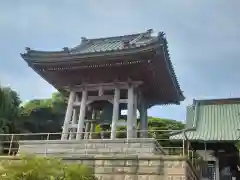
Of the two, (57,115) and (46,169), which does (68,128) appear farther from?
(57,115)

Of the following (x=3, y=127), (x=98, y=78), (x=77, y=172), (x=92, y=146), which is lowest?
(x=77, y=172)

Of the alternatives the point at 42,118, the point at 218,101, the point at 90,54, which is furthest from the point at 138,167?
the point at 42,118

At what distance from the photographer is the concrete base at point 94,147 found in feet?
42.4

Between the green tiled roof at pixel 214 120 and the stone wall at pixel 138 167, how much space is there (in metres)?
7.19

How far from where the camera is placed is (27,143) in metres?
14.5

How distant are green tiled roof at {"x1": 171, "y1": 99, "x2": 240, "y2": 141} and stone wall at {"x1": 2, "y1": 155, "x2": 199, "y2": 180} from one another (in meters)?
7.19

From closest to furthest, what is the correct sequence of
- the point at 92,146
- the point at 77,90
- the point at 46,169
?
the point at 46,169, the point at 92,146, the point at 77,90

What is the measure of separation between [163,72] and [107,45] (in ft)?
14.0

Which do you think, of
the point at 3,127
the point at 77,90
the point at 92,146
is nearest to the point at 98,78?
the point at 77,90

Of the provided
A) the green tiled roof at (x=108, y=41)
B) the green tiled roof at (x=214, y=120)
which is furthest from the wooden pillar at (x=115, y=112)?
the green tiled roof at (x=214, y=120)

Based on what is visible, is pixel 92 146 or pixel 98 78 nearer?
pixel 92 146

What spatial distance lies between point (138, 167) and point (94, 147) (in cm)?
239

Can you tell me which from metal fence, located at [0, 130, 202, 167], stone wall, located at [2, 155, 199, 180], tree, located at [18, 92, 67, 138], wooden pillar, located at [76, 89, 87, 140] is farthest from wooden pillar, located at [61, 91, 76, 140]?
tree, located at [18, 92, 67, 138]

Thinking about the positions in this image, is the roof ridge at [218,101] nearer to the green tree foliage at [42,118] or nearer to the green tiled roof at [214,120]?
the green tiled roof at [214,120]
